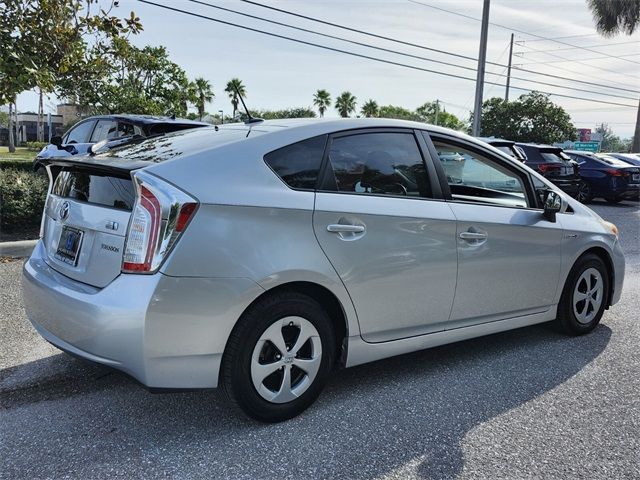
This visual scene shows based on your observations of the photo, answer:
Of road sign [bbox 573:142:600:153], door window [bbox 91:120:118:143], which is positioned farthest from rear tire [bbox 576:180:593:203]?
road sign [bbox 573:142:600:153]

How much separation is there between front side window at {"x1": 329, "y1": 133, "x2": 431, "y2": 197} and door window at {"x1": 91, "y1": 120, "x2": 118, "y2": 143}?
640 cm

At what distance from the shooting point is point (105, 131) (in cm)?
928

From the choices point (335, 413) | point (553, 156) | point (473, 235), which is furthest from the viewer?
point (553, 156)

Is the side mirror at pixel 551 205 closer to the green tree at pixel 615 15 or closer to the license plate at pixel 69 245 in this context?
the license plate at pixel 69 245

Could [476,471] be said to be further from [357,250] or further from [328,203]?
[328,203]

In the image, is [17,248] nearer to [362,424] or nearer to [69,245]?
[69,245]

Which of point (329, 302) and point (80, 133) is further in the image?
point (80, 133)

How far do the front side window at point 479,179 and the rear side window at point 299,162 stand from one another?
3.28 feet

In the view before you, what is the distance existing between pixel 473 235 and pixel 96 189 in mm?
2329

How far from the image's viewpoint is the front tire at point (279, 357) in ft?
9.37

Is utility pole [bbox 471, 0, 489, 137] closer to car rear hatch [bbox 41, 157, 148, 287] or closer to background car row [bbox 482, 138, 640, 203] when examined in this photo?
background car row [bbox 482, 138, 640, 203]

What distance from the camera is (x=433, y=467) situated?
9.00 feet

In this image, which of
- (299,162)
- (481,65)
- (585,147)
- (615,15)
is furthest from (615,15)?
(299,162)

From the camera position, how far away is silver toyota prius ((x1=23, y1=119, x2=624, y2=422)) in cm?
269
